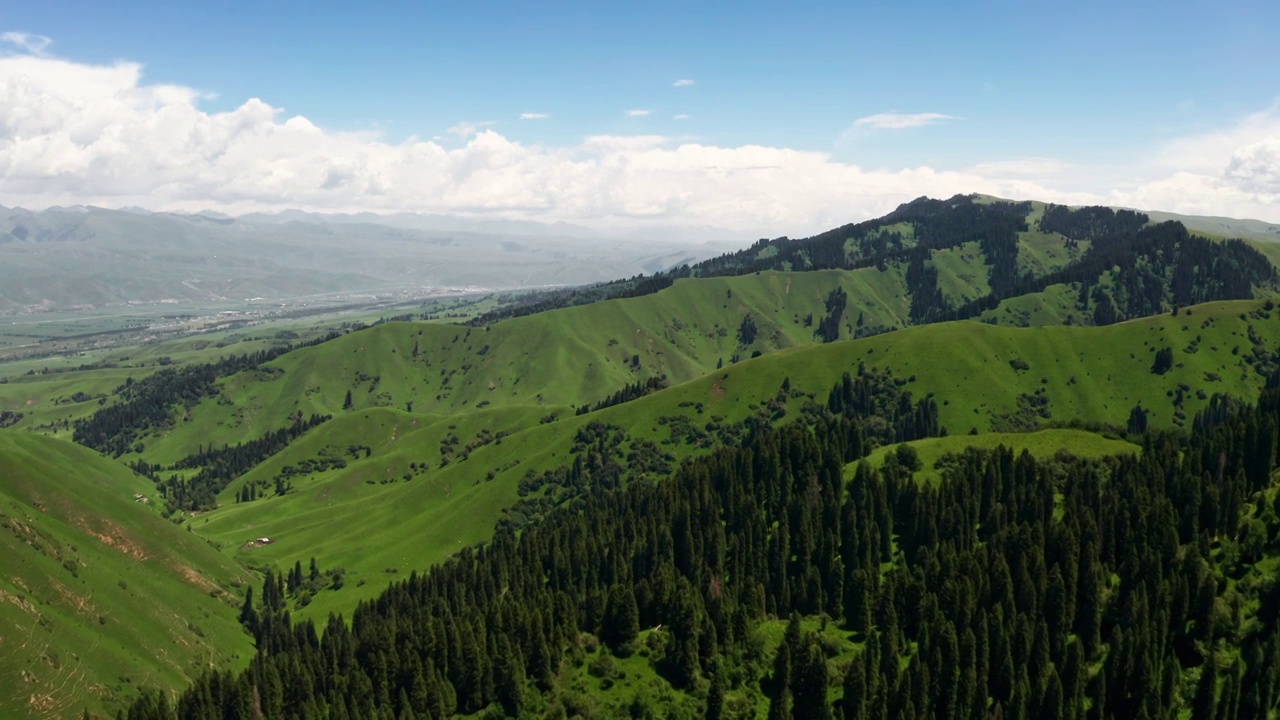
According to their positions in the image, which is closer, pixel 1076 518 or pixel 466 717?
pixel 466 717

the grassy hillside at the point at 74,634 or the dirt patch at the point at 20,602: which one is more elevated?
the dirt patch at the point at 20,602

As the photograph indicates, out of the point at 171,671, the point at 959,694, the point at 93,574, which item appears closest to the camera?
the point at 959,694

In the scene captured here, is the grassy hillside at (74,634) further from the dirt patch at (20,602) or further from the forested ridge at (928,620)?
the forested ridge at (928,620)

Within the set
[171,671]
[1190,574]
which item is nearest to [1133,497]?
[1190,574]

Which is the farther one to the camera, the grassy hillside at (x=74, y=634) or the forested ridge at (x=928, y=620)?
the grassy hillside at (x=74, y=634)

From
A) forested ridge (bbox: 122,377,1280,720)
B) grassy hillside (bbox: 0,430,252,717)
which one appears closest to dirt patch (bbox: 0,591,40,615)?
grassy hillside (bbox: 0,430,252,717)

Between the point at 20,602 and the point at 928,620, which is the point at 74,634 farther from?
the point at 928,620

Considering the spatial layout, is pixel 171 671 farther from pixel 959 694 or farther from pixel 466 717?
pixel 959 694

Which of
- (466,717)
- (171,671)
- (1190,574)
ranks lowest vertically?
(171,671)

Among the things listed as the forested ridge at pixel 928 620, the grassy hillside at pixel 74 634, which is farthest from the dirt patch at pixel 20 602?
the forested ridge at pixel 928 620
